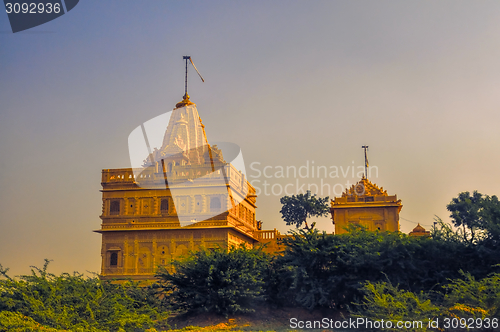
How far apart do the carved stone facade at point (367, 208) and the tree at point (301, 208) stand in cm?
1953

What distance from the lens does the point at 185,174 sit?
37.8 m

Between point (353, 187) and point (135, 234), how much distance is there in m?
15.6

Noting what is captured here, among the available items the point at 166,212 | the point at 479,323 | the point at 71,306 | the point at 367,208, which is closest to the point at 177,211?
the point at 166,212

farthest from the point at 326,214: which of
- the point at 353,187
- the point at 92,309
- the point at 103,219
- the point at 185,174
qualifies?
the point at 92,309

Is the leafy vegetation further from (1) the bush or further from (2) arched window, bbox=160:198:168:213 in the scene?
(2) arched window, bbox=160:198:168:213

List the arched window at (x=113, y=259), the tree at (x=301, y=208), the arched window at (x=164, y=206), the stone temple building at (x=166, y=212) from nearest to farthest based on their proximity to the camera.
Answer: the stone temple building at (x=166, y=212) → the arched window at (x=113, y=259) → the arched window at (x=164, y=206) → the tree at (x=301, y=208)

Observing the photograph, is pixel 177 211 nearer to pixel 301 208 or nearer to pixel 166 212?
pixel 166 212

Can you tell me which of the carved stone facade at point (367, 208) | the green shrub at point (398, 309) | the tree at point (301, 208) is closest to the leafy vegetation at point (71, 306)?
the green shrub at point (398, 309)

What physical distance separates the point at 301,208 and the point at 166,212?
76.6 ft

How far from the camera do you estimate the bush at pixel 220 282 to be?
1944cm

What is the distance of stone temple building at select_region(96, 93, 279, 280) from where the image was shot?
36156 mm

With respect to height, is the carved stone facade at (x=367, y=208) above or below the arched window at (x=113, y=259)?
above

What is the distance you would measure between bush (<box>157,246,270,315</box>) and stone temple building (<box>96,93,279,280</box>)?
14611 millimetres

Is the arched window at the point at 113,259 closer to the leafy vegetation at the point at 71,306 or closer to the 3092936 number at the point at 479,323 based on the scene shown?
the leafy vegetation at the point at 71,306
